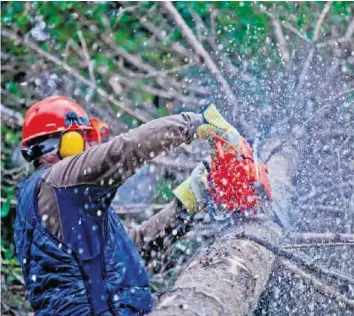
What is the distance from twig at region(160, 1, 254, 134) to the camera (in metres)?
4.29

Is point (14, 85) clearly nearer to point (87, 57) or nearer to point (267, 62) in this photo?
point (87, 57)

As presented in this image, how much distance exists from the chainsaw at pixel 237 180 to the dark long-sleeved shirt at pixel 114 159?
23 cm


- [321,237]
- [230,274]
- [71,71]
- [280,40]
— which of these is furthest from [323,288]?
[71,71]

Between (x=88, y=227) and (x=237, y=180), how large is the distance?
2.32ft

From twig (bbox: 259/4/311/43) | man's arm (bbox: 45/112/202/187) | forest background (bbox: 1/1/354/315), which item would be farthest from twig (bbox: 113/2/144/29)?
man's arm (bbox: 45/112/202/187)

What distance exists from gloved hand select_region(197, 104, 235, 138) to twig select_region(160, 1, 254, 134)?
1414mm

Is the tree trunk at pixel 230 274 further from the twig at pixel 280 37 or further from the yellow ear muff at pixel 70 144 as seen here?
the twig at pixel 280 37

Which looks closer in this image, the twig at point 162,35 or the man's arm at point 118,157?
the man's arm at point 118,157

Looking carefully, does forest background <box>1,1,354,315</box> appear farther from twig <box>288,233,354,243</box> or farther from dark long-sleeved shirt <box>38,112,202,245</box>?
dark long-sleeved shirt <box>38,112,202,245</box>

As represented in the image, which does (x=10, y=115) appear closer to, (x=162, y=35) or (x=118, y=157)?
(x=162, y=35)

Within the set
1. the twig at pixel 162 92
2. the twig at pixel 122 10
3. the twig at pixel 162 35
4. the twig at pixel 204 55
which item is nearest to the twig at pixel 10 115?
the twig at pixel 162 92

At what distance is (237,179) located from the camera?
9.13ft

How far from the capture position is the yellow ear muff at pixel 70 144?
9.18 feet

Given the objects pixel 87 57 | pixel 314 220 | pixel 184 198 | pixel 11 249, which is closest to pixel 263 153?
pixel 314 220
